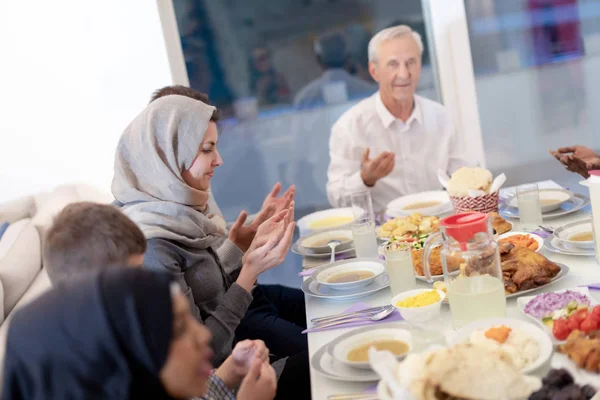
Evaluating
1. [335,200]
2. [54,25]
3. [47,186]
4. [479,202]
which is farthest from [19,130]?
[479,202]

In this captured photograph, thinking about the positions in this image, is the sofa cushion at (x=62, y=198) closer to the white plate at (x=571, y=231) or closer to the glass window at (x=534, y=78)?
the white plate at (x=571, y=231)

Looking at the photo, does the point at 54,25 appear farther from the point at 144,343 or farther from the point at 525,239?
the point at 144,343

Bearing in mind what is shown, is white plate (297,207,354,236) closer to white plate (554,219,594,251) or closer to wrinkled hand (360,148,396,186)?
wrinkled hand (360,148,396,186)

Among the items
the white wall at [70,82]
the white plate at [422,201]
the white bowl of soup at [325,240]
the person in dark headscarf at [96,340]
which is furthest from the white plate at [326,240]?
the white wall at [70,82]

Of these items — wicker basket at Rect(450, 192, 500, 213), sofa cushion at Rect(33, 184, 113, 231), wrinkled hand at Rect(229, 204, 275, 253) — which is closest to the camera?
wicker basket at Rect(450, 192, 500, 213)

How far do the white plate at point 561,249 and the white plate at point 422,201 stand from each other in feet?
2.09

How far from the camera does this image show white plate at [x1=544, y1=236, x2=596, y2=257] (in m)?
1.78

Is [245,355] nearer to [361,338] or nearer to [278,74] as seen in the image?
[361,338]

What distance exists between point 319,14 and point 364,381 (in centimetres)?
317

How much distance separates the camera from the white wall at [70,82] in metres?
3.62

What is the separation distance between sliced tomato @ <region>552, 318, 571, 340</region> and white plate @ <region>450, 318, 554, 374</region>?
3 centimetres

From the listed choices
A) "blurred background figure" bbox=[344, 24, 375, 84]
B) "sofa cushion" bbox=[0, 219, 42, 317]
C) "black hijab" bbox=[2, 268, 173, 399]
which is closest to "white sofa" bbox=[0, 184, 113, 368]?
"sofa cushion" bbox=[0, 219, 42, 317]

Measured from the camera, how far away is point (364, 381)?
1325 mm

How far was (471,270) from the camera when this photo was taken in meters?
1.52
